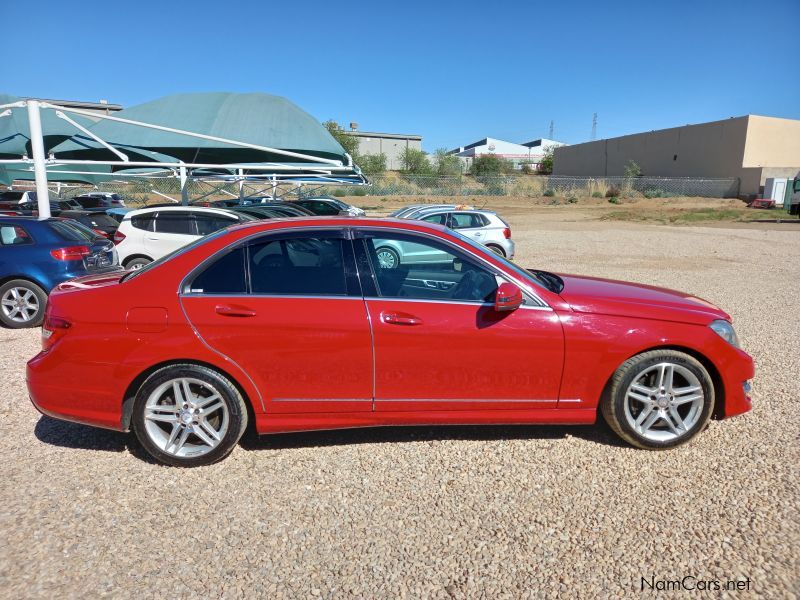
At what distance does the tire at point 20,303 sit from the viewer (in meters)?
7.00

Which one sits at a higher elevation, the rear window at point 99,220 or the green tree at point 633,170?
the green tree at point 633,170

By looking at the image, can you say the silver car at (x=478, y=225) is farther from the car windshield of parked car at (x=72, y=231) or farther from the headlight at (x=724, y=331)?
the headlight at (x=724, y=331)

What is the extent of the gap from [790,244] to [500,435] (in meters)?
18.7

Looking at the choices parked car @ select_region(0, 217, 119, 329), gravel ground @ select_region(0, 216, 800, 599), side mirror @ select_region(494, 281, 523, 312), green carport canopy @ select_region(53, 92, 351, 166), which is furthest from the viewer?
green carport canopy @ select_region(53, 92, 351, 166)

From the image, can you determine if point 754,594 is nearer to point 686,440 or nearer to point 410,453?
point 686,440

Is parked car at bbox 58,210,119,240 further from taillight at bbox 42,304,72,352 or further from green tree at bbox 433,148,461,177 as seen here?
green tree at bbox 433,148,461,177

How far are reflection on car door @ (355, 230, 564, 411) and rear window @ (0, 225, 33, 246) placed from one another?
5.90 m

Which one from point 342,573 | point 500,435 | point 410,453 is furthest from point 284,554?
point 500,435

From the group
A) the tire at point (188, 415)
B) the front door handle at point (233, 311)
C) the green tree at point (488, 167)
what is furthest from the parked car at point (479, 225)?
the green tree at point (488, 167)

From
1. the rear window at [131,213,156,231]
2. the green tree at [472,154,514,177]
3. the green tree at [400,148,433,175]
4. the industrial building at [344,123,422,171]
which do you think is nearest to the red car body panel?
the rear window at [131,213,156,231]

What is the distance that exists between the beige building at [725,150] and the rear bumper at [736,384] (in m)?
44.5

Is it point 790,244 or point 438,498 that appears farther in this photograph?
point 790,244

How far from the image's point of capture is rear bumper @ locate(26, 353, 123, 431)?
3.43m

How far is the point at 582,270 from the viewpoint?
39.2ft
